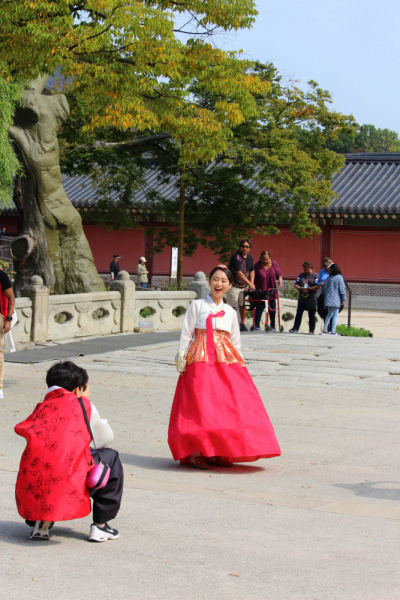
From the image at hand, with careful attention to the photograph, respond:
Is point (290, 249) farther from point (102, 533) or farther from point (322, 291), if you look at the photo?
point (102, 533)

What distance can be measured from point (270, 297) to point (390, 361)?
3.65m

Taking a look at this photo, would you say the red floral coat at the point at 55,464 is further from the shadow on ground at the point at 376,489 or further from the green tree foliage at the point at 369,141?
the green tree foliage at the point at 369,141

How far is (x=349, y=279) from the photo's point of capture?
27.9 meters

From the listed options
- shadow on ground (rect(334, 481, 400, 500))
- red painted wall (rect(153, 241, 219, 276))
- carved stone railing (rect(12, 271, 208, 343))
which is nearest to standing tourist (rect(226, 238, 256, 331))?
carved stone railing (rect(12, 271, 208, 343))

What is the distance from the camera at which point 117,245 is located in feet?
98.9

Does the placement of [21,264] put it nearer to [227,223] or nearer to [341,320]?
[227,223]

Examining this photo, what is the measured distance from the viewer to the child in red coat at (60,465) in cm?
356

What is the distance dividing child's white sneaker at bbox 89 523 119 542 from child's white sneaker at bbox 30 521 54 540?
24cm

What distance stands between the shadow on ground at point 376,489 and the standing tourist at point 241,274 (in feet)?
27.7

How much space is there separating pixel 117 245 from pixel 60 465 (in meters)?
26.9

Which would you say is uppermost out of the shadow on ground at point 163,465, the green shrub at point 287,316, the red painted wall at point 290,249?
the red painted wall at point 290,249

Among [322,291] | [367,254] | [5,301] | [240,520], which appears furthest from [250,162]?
[240,520]

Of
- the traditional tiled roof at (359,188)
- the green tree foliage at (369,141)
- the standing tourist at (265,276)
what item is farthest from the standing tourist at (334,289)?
the green tree foliage at (369,141)

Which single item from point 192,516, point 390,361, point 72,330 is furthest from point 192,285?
point 192,516
